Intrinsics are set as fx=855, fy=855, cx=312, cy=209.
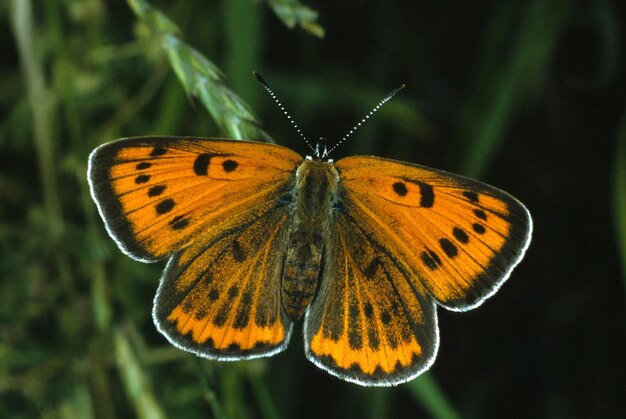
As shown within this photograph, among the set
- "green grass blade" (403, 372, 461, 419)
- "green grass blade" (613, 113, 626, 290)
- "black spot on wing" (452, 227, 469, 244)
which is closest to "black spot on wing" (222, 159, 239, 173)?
"black spot on wing" (452, 227, 469, 244)

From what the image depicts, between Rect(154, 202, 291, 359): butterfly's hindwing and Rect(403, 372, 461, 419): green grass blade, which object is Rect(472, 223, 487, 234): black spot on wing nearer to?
Rect(154, 202, 291, 359): butterfly's hindwing

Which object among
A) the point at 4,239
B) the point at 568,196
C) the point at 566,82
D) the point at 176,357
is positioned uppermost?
the point at 566,82

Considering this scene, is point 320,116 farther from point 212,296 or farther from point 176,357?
point 212,296

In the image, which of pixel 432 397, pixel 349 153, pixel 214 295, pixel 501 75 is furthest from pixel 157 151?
pixel 501 75

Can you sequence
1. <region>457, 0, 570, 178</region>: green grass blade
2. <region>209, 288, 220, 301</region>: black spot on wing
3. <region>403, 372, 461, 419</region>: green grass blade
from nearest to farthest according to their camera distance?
<region>209, 288, 220, 301</region>: black spot on wing → <region>403, 372, 461, 419</region>: green grass blade → <region>457, 0, 570, 178</region>: green grass blade

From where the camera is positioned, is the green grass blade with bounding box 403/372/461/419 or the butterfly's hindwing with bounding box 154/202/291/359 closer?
the butterfly's hindwing with bounding box 154/202/291/359

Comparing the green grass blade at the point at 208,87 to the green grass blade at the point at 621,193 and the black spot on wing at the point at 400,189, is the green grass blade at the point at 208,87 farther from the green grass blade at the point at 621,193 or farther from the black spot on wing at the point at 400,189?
the green grass blade at the point at 621,193

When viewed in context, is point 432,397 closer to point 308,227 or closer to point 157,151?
point 308,227

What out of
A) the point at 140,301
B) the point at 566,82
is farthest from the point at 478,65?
the point at 140,301

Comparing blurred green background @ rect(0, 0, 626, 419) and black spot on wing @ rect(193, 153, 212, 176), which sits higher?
black spot on wing @ rect(193, 153, 212, 176)
